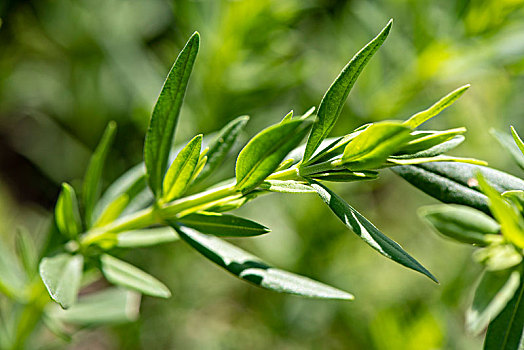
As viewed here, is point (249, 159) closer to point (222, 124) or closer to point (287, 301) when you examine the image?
point (222, 124)

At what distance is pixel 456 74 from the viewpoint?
1.09 metres

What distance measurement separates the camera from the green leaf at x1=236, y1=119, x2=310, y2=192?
428 millimetres

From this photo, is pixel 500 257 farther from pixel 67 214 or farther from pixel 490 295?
pixel 67 214

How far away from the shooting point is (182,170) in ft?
1.71

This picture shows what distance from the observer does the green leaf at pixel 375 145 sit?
424mm

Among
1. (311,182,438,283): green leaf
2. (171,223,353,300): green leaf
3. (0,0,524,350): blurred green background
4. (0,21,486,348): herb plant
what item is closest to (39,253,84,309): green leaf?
(0,21,486,348): herb plant

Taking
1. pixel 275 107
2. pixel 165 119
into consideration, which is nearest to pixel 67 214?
pixel 165 119

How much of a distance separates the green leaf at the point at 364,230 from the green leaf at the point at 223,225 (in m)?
0.08

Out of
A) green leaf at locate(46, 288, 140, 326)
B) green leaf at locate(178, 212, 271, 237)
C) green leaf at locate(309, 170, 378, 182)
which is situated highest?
green leaf at locate(309, 170, 378, 182)

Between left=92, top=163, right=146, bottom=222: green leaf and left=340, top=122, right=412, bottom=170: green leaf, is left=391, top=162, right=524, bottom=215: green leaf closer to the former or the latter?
left=340, top=122, right=412, bottom=170: green leaf

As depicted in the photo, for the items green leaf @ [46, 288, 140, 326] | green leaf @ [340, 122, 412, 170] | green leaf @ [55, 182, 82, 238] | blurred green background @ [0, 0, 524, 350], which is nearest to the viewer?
green leaf @ [340, 122, 412, 170]

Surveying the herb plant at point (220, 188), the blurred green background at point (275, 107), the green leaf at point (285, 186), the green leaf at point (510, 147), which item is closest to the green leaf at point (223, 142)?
the herb plant at point (220, 188)

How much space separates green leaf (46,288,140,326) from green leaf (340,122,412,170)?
485 millimetres

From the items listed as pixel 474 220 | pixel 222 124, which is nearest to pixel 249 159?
pixel 474 220
